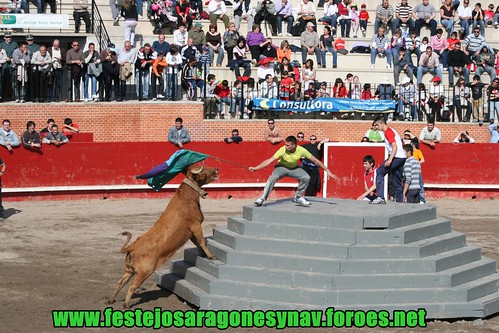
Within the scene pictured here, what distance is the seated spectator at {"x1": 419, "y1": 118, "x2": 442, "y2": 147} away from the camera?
2512 cm

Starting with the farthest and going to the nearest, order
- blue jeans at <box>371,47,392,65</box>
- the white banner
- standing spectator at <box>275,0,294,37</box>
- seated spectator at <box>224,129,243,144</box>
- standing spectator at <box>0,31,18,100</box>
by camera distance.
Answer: standing spectator at <box>275,0,294,37</box> < blue jeans at <box>371,47,392,65</box> < the white banner < standing spectator at <box>0,31,18,100</box> < seated spectator at <box>224,129,243,144</box>

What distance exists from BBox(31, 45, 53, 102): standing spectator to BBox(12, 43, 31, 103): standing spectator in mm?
195

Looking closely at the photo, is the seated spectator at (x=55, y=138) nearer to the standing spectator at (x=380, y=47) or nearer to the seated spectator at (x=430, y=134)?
the seated spectator at (x=430, y=134)

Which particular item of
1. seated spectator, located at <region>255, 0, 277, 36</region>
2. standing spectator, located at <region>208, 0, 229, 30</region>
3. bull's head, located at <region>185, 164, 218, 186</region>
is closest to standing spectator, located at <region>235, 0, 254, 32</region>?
seated spectator, located at <region>255, 0, 277, 36</region>

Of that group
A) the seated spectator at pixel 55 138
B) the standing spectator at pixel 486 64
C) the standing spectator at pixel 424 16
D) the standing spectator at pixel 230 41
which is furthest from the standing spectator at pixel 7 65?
the standing spectator at pixel 486 64

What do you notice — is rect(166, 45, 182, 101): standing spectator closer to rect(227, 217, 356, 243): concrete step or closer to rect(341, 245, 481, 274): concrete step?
rect(227, 217, 356, 243): concrete step

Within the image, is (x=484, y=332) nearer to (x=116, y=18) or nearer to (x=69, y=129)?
(x=69, y=129)

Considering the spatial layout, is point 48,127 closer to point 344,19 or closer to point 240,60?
point 240,60

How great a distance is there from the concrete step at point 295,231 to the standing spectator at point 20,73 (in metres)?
13.0

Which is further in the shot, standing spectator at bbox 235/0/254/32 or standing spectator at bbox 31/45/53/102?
standing spectator at bbox 235/0/254/32

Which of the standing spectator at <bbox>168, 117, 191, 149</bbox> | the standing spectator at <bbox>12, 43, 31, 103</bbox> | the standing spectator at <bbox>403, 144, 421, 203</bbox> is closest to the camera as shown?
the standing spectator at <bbox>403, 144, 421, 203</bbox>

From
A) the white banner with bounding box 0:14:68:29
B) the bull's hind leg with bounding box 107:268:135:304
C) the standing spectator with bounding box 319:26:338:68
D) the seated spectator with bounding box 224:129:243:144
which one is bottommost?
the bull's hind leg with bounding box 107:268:135:304

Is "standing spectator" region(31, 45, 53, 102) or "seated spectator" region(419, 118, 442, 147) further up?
"standing spectator" region(31, 45, 53, 102)

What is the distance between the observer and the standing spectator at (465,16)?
31141 mm
